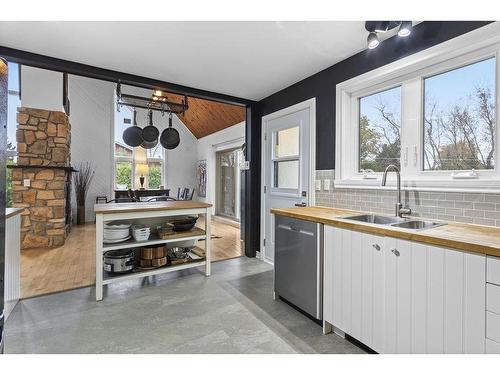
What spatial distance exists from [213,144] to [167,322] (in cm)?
617

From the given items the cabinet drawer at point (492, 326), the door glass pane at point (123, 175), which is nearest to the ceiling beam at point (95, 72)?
the cabinet drawer at point (492, 326)

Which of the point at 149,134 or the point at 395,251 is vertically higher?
the point at 149,134

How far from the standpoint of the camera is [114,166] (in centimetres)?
766

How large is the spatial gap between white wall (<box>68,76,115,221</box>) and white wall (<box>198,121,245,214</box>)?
271 centimetres

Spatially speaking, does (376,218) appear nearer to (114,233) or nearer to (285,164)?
(285,164)

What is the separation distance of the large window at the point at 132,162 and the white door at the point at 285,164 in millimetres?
5681

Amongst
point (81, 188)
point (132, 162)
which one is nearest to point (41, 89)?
point (81, 188)

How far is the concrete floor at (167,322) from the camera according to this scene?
180 cm

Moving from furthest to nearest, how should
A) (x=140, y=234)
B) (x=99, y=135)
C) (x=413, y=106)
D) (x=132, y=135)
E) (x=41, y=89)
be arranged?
1. (x=99, y=135)
2. (x=41, y=89)
3. (x=132, y=135)
4. (x=140, y=234)
5. (x=413, y=106)

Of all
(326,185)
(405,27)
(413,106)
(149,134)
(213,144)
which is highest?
(213,144)

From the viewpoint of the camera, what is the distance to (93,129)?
729cm

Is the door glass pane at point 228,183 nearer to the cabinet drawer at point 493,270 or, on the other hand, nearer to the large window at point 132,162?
the large window at point 132,162
